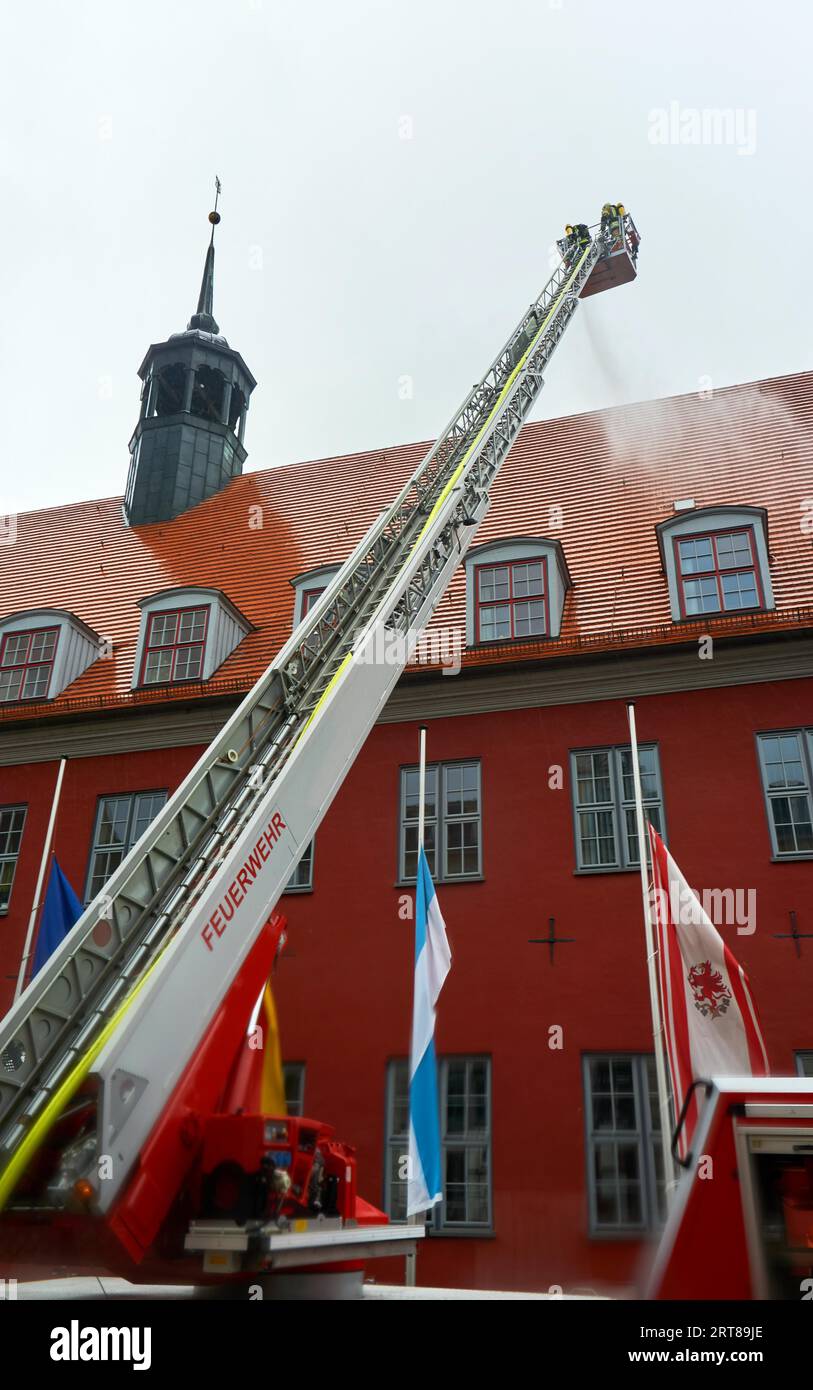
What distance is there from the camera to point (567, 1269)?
37.6 feet

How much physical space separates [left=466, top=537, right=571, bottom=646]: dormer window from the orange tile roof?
1.05 ft

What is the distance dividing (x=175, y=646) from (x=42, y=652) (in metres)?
3.02

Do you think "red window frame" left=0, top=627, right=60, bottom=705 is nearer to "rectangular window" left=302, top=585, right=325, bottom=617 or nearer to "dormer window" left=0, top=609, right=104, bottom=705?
"dormer window" left=0, top=609, right=104, bottom=705

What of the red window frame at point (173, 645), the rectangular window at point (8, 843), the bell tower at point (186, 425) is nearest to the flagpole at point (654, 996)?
the red window frame at point (173, 645)

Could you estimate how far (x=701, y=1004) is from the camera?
11.5 m

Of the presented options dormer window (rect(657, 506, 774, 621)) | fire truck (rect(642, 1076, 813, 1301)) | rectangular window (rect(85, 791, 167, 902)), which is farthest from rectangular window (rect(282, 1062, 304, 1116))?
fire truck (rect(642, 1076, 813, 1301))

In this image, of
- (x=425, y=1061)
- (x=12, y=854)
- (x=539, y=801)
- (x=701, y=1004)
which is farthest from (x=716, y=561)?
(x=12, y=854)

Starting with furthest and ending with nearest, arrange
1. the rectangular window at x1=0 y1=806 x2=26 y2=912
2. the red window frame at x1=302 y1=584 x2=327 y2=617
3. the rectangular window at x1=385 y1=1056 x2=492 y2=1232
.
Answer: the red window frame at x1=302 y1=584 x2=327 y2=617 → the rectangular window at x1=0 y1=806 x2=26 y2=912 → the rectangular window at x1=385 y1=1056 x2=492 y2=1232

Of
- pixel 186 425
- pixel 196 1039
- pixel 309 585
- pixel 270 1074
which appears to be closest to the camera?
pixel 196 1039

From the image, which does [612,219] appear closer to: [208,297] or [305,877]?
[305,877]

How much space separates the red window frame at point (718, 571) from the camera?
661 inches

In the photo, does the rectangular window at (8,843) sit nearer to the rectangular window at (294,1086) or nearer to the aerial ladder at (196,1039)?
the rectangular window at (294,1086)

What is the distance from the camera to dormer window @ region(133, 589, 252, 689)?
65.3 ft
